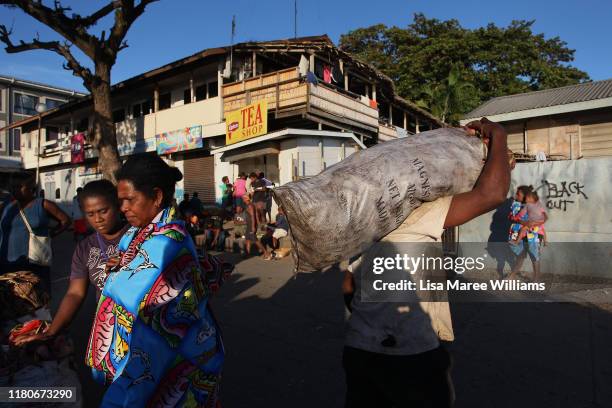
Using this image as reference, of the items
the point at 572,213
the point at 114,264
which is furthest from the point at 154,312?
the point at 572,213

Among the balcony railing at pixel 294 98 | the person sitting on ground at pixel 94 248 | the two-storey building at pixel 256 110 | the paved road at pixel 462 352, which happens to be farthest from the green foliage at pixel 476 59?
the person sitting on ground at pixel 94 248

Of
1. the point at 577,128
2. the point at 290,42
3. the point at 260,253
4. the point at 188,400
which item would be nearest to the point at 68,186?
the point at 290,42

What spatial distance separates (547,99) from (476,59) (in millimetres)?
14586

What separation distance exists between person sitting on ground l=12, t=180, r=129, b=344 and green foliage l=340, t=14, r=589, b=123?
23819 mm

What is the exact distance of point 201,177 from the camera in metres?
17.2

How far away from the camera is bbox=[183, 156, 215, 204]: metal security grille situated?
1672 cm

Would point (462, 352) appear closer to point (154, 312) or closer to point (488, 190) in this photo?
point (488, 190)

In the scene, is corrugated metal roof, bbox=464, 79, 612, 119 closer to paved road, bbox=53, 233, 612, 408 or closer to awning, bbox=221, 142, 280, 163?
awning, bbox=221, 142, 280, 163

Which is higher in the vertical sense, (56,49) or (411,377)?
(56,49)

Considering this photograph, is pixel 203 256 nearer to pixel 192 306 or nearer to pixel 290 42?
pixel 192 306

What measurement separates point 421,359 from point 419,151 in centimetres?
75

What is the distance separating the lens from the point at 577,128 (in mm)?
11367

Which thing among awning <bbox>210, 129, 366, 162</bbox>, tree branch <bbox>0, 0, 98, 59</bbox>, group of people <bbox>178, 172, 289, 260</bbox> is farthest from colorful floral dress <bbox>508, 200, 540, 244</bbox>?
tree branch <bbox>0, 0, 98, 59</bbox>

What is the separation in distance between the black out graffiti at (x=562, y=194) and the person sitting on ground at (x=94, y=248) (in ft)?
24.5
